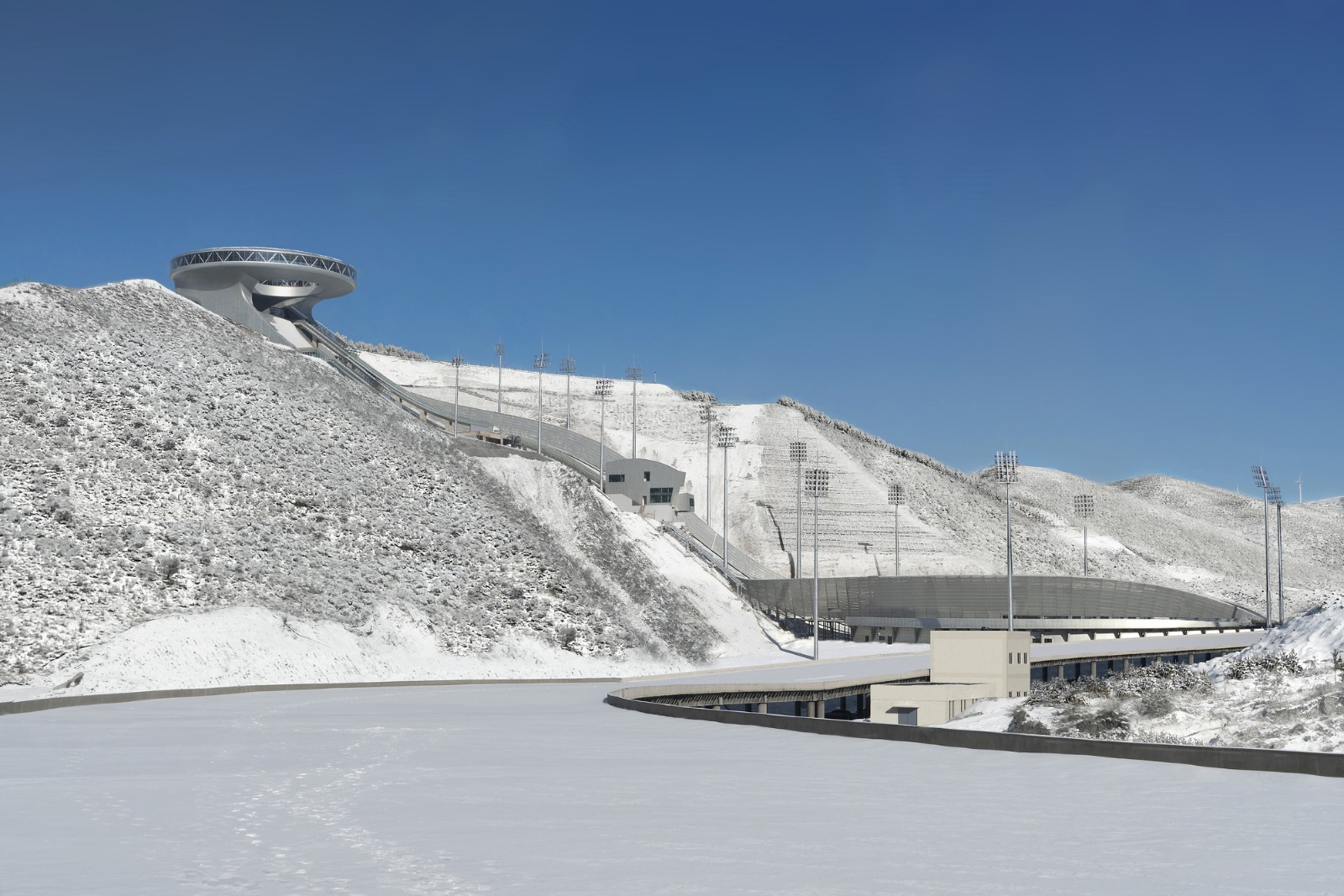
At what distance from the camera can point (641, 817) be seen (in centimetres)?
1425

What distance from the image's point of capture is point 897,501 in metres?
94.7

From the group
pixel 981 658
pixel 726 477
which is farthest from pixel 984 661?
pixel 726 477

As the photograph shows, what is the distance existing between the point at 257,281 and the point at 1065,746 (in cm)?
6704

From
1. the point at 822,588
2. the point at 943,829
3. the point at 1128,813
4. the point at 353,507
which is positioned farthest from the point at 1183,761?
the point at 822,588

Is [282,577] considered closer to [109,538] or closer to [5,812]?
[109,538]

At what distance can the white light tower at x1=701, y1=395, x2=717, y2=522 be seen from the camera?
97.4m

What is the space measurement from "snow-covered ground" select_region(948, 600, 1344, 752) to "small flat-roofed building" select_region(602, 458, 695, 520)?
156 feet

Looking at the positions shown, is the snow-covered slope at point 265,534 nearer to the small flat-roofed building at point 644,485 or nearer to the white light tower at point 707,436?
the small flat-roofed building at point 644,485

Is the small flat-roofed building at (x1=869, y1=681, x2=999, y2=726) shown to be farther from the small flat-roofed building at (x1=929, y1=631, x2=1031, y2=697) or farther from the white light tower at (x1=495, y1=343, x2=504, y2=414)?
the white light tower at (x1=495, y1=343, x2=504, y2=414)

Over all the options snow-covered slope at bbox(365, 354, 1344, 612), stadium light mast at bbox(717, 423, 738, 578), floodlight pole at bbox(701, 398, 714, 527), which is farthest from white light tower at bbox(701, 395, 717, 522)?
stadium light mast at bbox(717, 423, 738, 578)

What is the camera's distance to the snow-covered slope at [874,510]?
99.4 m

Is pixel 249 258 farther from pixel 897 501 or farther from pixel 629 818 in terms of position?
pixel 629 818

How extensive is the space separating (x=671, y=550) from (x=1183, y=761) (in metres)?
48.9

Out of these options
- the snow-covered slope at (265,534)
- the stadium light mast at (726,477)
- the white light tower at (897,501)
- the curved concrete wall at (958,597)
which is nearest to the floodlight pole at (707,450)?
the stadium light mast at (726,477)
